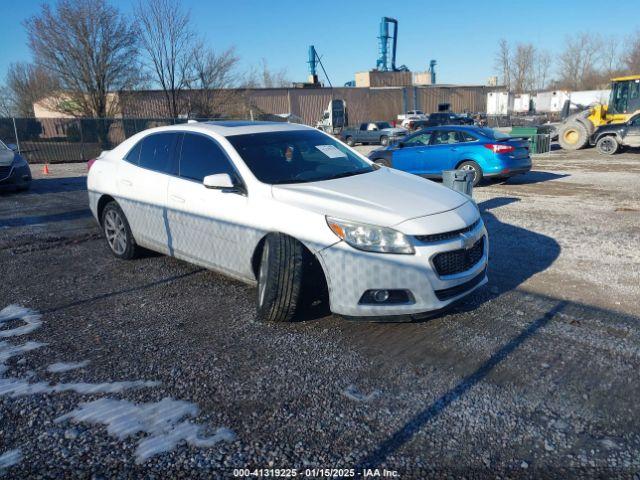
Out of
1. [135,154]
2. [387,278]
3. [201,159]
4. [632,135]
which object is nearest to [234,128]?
[201,159]

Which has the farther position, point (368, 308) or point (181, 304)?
point (181, 304)

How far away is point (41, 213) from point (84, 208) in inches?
31.0

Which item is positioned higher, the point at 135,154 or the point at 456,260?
the point at 135,154

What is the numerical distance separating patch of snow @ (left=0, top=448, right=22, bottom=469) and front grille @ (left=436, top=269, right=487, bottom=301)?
9.06 feet

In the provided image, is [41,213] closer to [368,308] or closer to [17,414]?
[17,414]

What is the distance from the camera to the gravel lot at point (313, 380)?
98.3 inches

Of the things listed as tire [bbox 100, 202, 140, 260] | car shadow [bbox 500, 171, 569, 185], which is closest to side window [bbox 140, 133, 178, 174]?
tire [bbox 100, 202, 140, 260]

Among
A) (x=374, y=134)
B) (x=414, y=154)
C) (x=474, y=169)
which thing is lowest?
(x=474, y=169)

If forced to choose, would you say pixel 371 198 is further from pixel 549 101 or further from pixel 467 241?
pixel 549 101

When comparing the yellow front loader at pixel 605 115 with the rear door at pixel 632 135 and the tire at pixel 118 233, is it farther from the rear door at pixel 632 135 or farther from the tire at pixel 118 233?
the tire at pixel 118 233

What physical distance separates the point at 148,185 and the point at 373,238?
2.78 metres

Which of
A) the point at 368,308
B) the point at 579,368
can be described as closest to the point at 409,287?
the point at 368,308

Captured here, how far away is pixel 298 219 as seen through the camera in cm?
383

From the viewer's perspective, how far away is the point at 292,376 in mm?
3252
